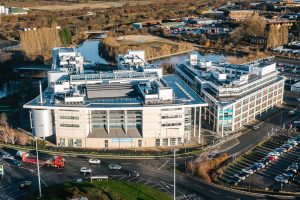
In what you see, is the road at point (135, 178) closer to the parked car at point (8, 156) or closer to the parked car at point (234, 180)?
the parked car at point (8, 156)

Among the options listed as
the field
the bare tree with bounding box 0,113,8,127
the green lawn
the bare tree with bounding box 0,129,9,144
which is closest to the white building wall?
the green lawn

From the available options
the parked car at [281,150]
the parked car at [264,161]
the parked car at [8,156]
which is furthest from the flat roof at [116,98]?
the parked car at [281,150]

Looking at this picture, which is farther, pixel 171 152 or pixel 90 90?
pixel 90 90

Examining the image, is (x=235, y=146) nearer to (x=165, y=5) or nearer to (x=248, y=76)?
(x=248, y=76)

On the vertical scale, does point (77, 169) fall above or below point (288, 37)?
below

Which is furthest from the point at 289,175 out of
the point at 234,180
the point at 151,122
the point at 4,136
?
the point at 4,136

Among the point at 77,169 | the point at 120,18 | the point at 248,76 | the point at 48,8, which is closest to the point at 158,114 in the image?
the point at 77,169

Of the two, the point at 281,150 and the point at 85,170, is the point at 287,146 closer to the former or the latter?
the point at 281,150

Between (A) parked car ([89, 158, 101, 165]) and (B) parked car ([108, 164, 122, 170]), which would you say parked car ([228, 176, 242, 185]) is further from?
(A) parked car ([89, 158, 101, 165])
